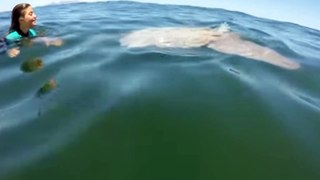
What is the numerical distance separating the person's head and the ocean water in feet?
4.58

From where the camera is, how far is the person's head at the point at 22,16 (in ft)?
25.6

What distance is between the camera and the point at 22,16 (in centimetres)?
789

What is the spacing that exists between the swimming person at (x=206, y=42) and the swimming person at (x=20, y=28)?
1.85m

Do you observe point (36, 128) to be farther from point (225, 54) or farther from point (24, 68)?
point (225, 54)

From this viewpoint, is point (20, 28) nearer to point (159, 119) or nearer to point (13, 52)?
point (13, 52)

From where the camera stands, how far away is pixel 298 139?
4.30m

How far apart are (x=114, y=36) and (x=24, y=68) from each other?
3.13m

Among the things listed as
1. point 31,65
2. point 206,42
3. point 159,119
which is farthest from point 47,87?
point 206,42

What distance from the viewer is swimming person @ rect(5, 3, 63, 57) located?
25.5ft

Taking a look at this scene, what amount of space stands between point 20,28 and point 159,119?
4944 mm

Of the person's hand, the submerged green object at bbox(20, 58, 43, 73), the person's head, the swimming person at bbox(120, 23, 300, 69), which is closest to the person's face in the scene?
the person's head

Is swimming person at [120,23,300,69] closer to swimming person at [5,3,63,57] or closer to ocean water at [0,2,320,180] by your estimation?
ocean water at [0,2,320,180]

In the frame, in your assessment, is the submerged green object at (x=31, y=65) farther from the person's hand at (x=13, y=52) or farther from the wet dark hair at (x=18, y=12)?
the wet dark hair at (x=18, y=12)

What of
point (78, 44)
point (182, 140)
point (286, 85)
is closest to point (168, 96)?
point (182, 140)
